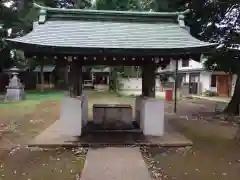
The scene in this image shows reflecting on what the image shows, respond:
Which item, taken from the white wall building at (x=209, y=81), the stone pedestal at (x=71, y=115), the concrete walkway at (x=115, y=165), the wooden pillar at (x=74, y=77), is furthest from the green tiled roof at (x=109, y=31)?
the white wall building at (x=209, y=81)

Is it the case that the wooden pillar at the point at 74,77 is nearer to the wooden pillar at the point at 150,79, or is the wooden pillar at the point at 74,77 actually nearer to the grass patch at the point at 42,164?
the grass patch at the point at 42,164

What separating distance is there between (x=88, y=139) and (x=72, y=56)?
7.83ft

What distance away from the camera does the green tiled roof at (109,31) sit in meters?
6.67

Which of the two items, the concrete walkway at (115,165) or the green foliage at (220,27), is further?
the green foliage at (220,27)

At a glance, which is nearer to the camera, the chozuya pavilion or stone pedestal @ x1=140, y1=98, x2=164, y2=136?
the chozuya pavilion

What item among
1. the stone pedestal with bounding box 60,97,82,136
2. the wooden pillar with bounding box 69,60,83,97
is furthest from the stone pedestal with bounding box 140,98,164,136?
the wooden pillar with bounding box 69,60,83,97

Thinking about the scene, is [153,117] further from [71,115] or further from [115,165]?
[115,165]

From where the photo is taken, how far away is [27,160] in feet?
18.9

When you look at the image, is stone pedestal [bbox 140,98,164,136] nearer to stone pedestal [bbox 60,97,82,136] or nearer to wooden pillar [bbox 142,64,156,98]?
wooden pillar [bbox 142,64,156,98]

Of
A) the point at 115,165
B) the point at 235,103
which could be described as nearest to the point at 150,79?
the point at 115,165

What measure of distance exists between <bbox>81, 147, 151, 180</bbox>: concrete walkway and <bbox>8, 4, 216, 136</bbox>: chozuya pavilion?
1.62 metres

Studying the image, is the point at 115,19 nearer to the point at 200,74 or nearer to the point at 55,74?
the point at 200,74

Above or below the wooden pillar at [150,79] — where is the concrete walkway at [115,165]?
below

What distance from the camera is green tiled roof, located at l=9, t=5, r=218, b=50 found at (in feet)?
21.9
